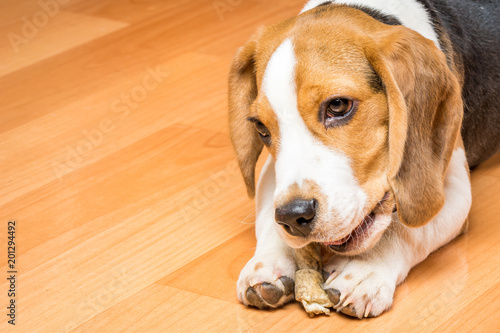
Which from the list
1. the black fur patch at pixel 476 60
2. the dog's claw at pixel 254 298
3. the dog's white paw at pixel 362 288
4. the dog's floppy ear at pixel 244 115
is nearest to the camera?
the dog's white paw at pixel 362 288

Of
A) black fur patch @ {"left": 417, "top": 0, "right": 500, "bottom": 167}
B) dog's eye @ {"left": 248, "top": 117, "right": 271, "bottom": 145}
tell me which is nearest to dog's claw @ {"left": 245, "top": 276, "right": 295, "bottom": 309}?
dog's eye @ {"left": 248, "top": 117, "right": 271, "bottom": 145}

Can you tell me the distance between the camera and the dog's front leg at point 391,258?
8.90 feet

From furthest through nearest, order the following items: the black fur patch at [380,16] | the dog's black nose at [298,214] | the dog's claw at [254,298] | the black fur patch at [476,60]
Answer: the black fur patch at [476,60] < the black fur patch at [380,16] < the dog's claw at [254,298] < the dog's black nose at [298,214]

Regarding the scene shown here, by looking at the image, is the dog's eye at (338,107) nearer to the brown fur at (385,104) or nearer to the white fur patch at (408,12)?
the brown fur at (385,104)

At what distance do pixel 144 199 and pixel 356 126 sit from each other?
4.80 feet

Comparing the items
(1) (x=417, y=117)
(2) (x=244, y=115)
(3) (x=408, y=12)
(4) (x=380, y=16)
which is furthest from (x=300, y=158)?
(3) (x=408, y=12)

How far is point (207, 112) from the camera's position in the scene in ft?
15.5

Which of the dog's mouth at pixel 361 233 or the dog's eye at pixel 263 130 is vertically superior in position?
the dog's eye at pixel 263 130

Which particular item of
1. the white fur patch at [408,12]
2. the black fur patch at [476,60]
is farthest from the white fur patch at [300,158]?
the black fur patch at [476,60]

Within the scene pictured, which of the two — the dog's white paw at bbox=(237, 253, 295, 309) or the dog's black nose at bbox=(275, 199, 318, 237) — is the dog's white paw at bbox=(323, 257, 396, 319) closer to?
the dog's white paw at bbox=(237, 253, 295, 309)

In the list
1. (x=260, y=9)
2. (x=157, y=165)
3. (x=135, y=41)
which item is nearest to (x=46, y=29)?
(x=135, y=41)

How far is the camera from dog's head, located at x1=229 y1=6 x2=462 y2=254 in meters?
2.66

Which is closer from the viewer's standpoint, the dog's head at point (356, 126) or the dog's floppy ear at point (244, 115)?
the dog's head at point (356, 126)

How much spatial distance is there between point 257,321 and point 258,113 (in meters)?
0.77
